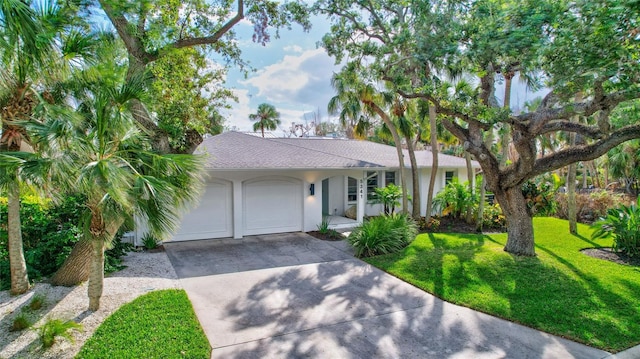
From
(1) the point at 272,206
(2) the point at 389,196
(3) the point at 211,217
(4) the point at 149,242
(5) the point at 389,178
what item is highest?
(5) the point at 389,178

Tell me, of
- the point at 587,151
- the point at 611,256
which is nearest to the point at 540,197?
the point at 611,256

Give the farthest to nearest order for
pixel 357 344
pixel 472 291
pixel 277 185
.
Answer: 1. pixel 277 185
2. pixel 472 291
3. pixel 357 344

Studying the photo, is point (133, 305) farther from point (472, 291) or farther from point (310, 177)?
point (310, 177)

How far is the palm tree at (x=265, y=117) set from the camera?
34.0 metres

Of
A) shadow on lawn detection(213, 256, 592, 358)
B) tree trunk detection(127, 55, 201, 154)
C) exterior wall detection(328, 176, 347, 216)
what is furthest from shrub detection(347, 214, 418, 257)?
exterior wall detection(328, 176, 347, 216)

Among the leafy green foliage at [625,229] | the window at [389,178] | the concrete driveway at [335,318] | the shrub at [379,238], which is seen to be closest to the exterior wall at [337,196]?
the window at [389,178]

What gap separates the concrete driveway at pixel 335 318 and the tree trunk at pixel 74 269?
2.04 meters

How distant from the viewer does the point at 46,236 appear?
795 centimetres

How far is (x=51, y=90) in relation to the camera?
617 cm

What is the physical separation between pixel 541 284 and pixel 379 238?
4291 mm

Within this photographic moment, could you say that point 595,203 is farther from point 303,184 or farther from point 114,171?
point 114,171

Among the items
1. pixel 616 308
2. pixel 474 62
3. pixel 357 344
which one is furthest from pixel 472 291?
pixel 474 62

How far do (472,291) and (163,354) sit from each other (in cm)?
594

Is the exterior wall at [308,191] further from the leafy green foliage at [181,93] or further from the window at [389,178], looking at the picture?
the leafy green foliage at [181,93]
